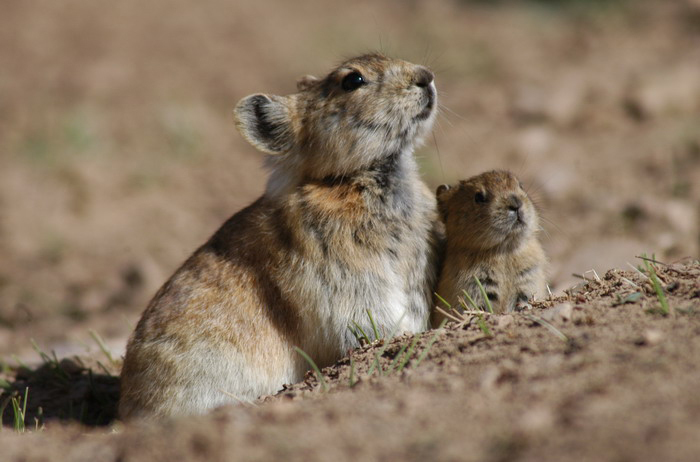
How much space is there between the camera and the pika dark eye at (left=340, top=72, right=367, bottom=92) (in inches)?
241

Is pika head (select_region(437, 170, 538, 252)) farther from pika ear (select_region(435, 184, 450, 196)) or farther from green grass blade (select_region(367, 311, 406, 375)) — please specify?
green grass blade (select_region(367, 311, 406, 375))

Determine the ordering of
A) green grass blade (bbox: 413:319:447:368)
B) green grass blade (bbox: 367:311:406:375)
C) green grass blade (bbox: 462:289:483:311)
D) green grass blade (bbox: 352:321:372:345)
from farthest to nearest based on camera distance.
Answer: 1. green grass blade (bbox: 352:321:372:345)
2. green grass blade (bbox: 462:289:483:311)
3. green grass blade (bbox: 367:311:406:375)
4. green grass blade (bbox: 413:319:447:368)

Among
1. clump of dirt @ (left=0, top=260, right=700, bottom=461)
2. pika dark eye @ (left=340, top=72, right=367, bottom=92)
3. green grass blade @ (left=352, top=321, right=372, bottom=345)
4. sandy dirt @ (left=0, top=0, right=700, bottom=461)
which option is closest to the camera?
clump of dirt @ (left=0, top=260, right=700, bottom=461)

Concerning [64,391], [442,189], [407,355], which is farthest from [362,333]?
[64,391]

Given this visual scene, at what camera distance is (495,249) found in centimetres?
591

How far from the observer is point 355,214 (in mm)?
5840

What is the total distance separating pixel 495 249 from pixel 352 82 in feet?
5.56

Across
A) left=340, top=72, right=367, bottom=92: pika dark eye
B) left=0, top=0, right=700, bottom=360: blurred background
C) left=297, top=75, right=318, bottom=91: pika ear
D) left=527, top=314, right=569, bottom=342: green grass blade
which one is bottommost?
left=527, top=314, right=569, bottom=342: green grass blade

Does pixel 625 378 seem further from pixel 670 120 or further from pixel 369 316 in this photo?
pixel 670 120

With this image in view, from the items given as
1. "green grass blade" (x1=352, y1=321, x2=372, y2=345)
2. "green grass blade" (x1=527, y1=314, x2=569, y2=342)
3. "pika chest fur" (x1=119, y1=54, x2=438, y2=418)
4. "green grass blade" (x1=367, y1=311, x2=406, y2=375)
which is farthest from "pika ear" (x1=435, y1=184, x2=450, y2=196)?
"green grass blade" (x1=527, y1=314, x2=569, y2=342)

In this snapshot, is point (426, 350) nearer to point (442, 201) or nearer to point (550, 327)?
point (550, 327)

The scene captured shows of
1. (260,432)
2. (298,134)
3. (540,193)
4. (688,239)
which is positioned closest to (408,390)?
(260,432)

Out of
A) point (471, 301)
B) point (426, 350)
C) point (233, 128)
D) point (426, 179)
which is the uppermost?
point (233, 128)

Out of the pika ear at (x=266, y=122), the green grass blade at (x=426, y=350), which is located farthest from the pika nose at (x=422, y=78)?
the green grass blade at (x=426, y=350)
